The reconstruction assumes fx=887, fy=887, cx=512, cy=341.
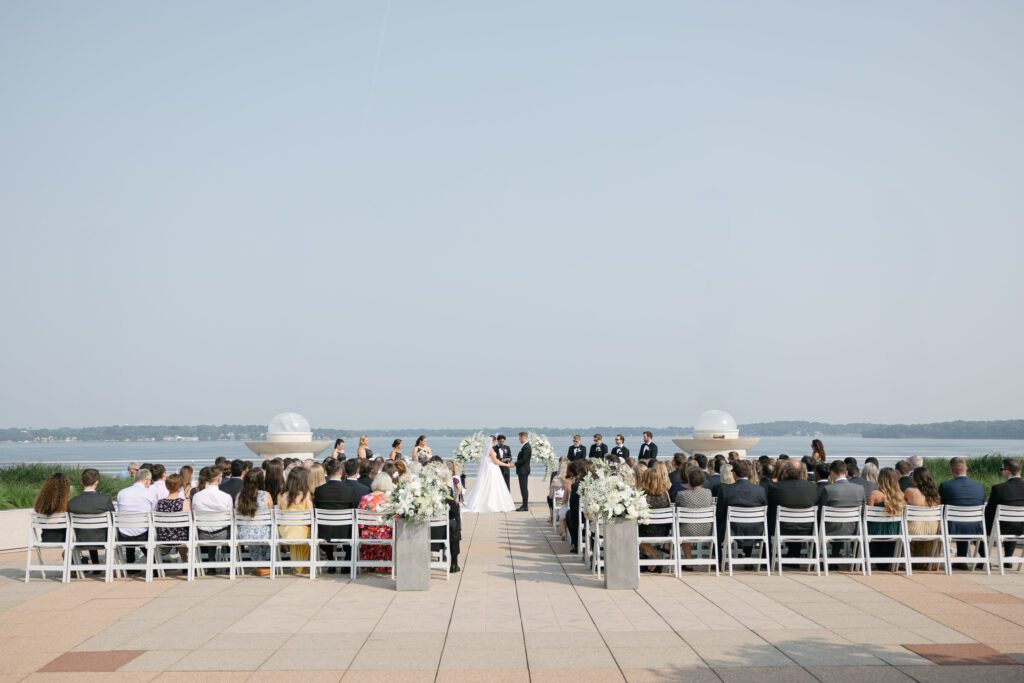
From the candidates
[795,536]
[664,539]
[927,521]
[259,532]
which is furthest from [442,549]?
[927,521]

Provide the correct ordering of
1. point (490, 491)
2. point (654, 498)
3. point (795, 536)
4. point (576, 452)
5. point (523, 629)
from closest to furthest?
point (523, 629) < point (795, 536) < point (654, 498) < point (490, 491) < point (576, 452)

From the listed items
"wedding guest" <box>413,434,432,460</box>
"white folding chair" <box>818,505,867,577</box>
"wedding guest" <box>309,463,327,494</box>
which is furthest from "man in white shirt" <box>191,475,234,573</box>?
"white folding chair" <box>818,505,867,577</box>

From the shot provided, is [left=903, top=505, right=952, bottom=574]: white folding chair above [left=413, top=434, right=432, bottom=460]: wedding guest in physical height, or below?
below

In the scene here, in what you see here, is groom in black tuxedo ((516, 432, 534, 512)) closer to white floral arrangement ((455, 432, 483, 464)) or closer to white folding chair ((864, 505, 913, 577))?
white floral arrangement ((455, 432, 483, 464))

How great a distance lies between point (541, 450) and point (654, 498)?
11.0 meters

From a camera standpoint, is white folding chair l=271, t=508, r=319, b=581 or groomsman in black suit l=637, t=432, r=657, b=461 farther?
groomsman in black suit l=637, t=432, r=657, b=461

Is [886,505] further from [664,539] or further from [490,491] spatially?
[490,491]

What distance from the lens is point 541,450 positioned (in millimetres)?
22703

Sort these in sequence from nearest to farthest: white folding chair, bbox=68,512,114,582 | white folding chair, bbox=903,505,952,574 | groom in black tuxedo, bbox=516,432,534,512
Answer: white folding chair, bbox=68,512,114,582, white folding chair, bbox=903,505,952,574, groom in black tuxedo, bbox=516,432,534,512

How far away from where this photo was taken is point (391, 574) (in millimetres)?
11742

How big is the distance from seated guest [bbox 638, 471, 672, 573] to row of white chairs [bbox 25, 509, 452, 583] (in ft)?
8.78

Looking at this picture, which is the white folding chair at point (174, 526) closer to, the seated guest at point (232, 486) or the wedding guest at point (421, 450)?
the seated guest at point (232, 486)

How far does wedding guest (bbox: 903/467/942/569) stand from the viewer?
11766mm

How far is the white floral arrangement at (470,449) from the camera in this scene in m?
22.5
